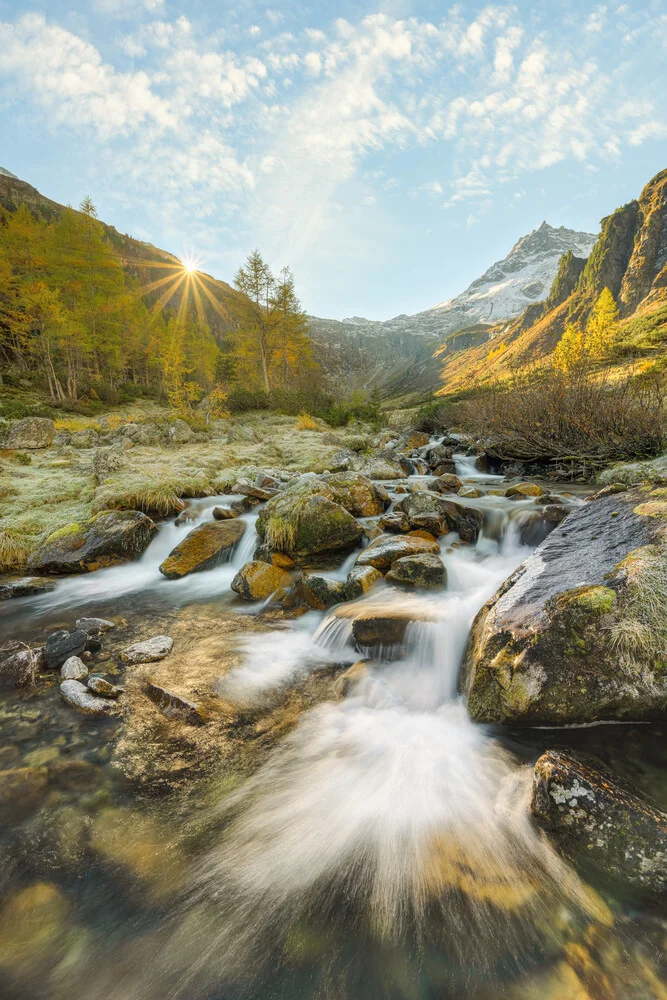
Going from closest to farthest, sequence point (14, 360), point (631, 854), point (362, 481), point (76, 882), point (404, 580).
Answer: point (631, 854) → point (76, 882) → point (404, 580) → point (362, 481) → point (14, 360)

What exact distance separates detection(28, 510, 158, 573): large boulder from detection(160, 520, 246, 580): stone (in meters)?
0.98

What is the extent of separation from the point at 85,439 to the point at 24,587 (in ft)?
37.4

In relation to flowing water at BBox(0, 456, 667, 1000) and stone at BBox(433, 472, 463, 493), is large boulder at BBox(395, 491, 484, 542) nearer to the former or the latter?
stone at BBox(433, 472, 463, 493)

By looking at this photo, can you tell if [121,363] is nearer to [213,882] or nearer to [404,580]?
[404,580]

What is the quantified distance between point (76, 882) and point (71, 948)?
365mm

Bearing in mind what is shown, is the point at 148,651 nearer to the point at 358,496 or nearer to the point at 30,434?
the point at 358,496

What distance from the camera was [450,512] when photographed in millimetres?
7883

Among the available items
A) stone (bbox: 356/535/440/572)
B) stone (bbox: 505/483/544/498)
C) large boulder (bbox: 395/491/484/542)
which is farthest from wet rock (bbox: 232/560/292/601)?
stone (bbox: 505/483/544/498)

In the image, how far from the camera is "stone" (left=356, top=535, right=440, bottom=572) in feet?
20.3

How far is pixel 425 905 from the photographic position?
7.09 ft

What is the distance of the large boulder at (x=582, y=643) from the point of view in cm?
301

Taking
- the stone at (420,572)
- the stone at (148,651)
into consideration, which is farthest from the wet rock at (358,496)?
the stone at (148,651)

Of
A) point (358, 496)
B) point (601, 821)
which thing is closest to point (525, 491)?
point (358, 496)

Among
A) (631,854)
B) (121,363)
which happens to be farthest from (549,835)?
(121,363)
